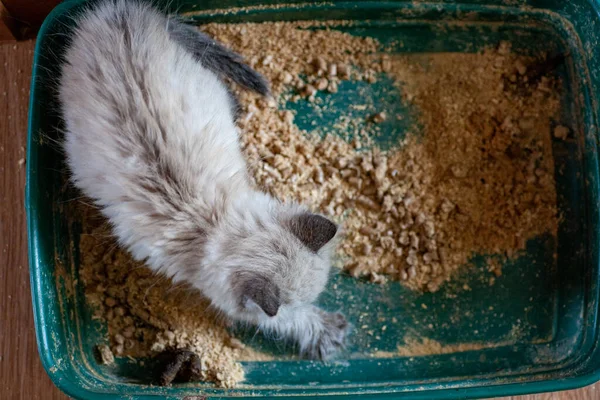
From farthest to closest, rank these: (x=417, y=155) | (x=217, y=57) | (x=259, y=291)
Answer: (x=417, y=155), (x=217, y=57), (x=259, y=291)

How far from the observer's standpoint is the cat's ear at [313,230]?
1641mm

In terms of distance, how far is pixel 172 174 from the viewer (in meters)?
1.59

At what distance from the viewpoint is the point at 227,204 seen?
1661 mm

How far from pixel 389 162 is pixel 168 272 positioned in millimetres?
946

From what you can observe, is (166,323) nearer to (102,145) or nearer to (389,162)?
(102,145)

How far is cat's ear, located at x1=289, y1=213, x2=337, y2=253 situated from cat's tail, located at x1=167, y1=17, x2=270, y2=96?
2.00 feet

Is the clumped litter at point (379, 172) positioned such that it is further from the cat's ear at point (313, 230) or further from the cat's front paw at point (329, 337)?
the cat's ear at point (313, 230)

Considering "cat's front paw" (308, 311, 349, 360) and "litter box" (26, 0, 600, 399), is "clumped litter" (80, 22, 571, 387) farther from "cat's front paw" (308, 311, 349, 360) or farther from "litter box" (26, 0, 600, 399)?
"cat's front paw" (308, 311, 349, 360)

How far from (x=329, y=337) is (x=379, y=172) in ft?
2.18

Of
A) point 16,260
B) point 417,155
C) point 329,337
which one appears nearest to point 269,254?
point 329,337

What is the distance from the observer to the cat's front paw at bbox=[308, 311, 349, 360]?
6.53 feet

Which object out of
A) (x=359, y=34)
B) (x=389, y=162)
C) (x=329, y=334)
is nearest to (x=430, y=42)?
(x=359, y=34)

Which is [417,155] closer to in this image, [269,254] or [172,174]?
[269,254]

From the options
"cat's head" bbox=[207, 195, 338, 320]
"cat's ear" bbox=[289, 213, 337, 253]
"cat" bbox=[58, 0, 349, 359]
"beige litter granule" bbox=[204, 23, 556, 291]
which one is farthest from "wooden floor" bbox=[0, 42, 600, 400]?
"cat's ear" bbox=[289, 213, 337, 253]
